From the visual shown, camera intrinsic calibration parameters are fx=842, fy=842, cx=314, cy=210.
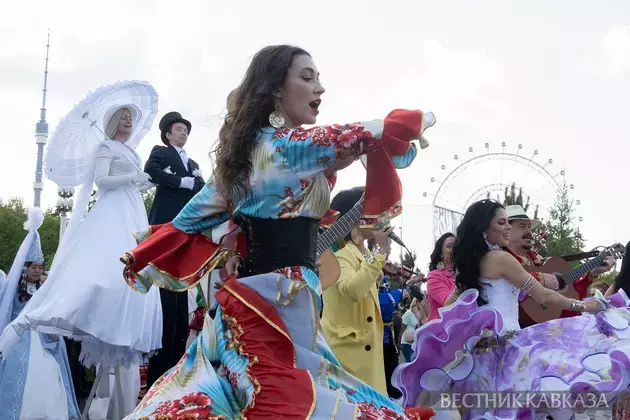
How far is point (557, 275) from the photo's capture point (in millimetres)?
7801

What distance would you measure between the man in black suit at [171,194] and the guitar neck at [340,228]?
1.63 m

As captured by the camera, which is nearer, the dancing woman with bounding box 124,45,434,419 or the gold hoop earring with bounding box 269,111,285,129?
the dancing woman with bounding box 124,45,434,419

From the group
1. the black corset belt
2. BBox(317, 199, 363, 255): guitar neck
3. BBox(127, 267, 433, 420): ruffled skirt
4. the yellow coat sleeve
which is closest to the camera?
BBox(127, 267, 433, 420): ruffled skirt

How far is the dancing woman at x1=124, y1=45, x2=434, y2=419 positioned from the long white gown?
2.46 metres

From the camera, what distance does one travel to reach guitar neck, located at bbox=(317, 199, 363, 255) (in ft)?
18.2

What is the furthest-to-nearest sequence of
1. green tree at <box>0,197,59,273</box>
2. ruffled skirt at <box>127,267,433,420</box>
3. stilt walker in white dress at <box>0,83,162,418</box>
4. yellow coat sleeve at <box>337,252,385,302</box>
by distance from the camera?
green tree at <box>0,197,59,273</box> → stilt walker in white dress at <box>0,83,162,418</box> → yellow coat sleeve at <box>337,252,385,302</box> → ruffled skirt at <box>127,267,433,420</box>

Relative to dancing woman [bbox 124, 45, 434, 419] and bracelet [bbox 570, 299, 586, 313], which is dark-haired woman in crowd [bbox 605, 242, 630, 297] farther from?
dancing woman [bbox 124, 45, 434, 419]

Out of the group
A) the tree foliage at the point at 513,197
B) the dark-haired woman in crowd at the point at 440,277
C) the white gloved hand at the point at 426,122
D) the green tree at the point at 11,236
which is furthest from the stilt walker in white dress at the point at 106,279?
the green tree at the point at 11,236

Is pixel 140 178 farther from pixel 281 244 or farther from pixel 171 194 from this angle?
pixel 281 244

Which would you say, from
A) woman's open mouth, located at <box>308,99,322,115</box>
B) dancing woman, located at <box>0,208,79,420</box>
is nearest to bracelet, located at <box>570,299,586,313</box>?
woman's open mouth, located at <box>308,99,322,115</box>

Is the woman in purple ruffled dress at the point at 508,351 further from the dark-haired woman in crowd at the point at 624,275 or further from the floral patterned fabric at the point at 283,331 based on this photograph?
the floral patterned fabric at the point at 283,331

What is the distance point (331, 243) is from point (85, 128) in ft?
8.63

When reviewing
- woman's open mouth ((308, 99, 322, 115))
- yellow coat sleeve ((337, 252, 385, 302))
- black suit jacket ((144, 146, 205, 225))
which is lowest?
yellow coat sleeve ((337, 252, 385, 302))

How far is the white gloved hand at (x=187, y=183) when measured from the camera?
6.89m
